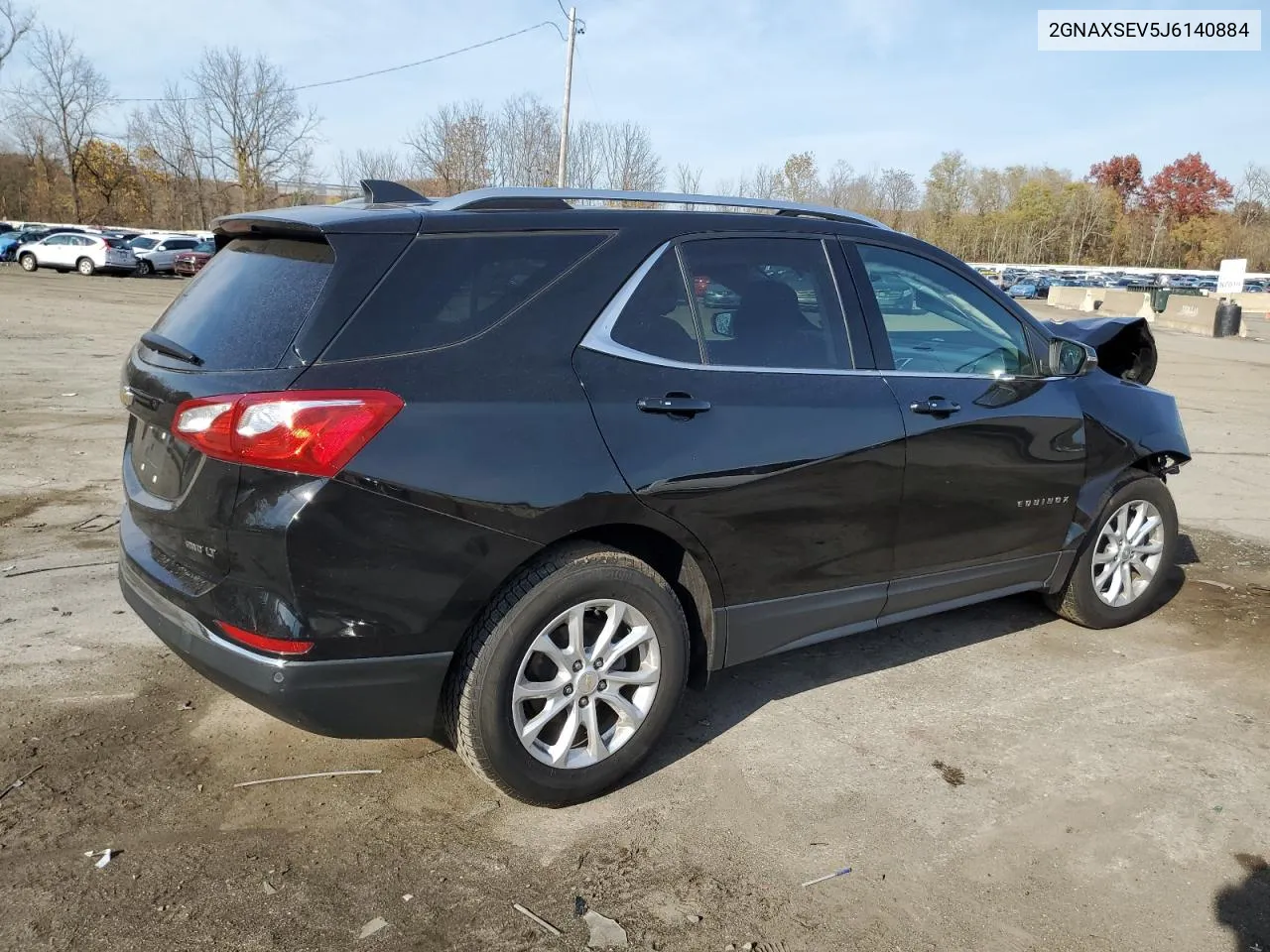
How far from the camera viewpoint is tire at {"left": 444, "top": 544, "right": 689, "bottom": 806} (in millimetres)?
2887

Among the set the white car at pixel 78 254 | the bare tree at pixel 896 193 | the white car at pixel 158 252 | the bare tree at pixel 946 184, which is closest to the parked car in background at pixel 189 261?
the white car at pixel 158 252

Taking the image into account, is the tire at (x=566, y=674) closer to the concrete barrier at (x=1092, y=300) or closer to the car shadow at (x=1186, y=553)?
the car shadow at (x=1186, y=553)

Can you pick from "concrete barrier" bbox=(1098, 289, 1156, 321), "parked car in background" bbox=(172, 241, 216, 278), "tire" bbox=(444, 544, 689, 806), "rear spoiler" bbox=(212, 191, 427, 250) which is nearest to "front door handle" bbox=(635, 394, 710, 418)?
"tire" bbox=(444, 544, 689, 806)

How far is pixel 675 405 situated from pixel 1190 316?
35350 mm

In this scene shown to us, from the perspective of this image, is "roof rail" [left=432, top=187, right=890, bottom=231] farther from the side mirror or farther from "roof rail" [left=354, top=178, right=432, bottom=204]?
the side mirror

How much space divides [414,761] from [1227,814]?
8.94ft

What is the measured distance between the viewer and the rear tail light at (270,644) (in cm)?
266

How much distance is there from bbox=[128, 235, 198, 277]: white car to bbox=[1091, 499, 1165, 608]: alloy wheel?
40.5 m

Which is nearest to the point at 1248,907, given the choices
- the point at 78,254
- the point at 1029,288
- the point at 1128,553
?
the point at 1128,553

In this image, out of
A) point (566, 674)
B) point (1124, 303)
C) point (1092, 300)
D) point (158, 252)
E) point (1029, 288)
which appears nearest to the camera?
point (566, 674)

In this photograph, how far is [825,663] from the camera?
173 inches

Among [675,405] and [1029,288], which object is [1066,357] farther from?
[1029,288]

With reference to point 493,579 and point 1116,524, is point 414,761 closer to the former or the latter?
point 493,579

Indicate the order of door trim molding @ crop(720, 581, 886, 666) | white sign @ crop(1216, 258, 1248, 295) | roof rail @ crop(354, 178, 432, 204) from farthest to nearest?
1. white sign @ crop(1216, 258, 1248, 295)
2. door trim molding @ crop(720, 581, 886, 666)
3. roof rail @ crop(354, 178, 432, 204)
